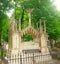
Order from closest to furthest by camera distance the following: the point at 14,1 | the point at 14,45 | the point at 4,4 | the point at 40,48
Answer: the point at 14,45 < the point at 40,48 < the point at 4,4 < the point at 14,1

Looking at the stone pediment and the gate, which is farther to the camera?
the stone pediment

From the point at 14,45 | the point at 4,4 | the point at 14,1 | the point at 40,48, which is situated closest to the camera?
the point at 14,45

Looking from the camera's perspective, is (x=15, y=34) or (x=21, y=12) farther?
(x=21, y=12)

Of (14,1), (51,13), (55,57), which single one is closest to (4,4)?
(14,1)

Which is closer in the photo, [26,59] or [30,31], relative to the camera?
[26,59]

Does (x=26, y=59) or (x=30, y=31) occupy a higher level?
(x=30, y=31)

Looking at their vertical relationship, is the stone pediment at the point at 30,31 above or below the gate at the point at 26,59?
above

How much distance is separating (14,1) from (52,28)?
781 centimetres

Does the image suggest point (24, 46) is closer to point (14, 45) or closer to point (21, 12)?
point (14, 45)

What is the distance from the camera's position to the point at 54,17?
31.5 metres

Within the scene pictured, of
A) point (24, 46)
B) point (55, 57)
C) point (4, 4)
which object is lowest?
point (55, 57)

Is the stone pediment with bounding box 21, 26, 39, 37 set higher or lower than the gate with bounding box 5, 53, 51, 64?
higher

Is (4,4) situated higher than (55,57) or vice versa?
(4,4)

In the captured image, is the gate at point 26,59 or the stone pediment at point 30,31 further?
the stone pediment at point 30,31
